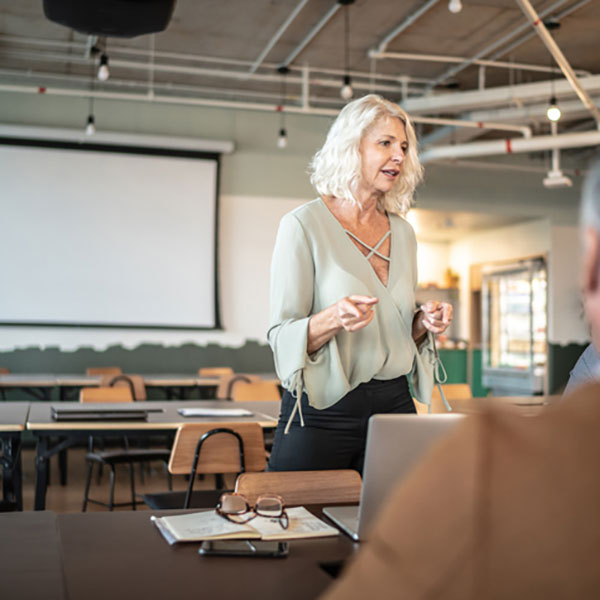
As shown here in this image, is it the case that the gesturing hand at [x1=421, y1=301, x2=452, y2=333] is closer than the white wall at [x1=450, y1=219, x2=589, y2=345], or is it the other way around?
the gesturing hand at [x1=421, y1=301, x2=452, y2=333]

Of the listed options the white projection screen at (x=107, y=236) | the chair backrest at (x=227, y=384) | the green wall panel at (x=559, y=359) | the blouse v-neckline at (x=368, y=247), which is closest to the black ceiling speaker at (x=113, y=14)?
the blouse v-neckline at (x=368, y=247)

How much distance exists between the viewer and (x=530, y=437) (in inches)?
20.4

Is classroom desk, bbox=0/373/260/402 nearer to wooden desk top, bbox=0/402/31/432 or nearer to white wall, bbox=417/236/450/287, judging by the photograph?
wooden desk top, bbox=0/402/31/432

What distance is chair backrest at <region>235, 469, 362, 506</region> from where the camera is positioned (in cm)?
176

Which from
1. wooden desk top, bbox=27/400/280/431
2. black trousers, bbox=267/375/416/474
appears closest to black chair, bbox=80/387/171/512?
wooden desk top, bbox=27/400/280/431

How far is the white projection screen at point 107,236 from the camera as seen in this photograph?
8.40 meters

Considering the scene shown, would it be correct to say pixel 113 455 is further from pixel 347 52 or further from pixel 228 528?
pixel 347 52

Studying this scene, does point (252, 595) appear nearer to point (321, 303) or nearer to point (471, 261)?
point (321, 303)

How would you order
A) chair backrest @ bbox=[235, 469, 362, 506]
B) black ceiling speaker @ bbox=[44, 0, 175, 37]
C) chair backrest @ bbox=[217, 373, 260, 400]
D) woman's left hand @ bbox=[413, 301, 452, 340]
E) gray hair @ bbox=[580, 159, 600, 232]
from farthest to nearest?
1. chair backrest @ bbox=[217, 373, 260, 400]
2. black ceiling speaker @ bbox=[44, 0, 175, 37]
3. woman's left hand @ bbox=[413, 301, 452, 340]
4. chair backrest @ bbox=[235, 469, 362, 506]
5. gray hair @ bbox=[580, 159, 600, 232]

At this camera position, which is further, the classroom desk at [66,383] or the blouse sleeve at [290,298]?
the classroom desk at [66,383]

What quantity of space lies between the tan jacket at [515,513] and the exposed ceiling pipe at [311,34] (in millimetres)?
6410

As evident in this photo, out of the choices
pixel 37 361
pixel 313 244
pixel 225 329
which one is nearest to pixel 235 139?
pixel 225 329

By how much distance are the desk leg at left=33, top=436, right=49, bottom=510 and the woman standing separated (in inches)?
90.8

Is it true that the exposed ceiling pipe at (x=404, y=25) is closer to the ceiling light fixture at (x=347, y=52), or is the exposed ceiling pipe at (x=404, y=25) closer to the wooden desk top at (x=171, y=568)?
the ceiling light fixture at (x=347, y=52)
